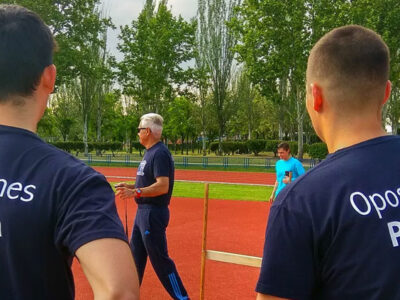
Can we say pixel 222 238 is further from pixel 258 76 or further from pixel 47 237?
pixel 258 76

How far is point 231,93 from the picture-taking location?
45.2 metres

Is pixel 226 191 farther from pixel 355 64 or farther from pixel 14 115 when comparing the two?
pixel 14 115

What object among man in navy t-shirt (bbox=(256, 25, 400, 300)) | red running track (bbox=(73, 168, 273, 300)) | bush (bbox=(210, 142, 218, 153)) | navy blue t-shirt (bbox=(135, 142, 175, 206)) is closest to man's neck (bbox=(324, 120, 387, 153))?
man in navy t-shirt (bbox=(256, 25, 400, 300))

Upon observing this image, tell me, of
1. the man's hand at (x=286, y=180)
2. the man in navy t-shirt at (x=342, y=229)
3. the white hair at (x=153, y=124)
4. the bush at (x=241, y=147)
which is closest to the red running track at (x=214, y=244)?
the man's hand at (x=286, y=180)

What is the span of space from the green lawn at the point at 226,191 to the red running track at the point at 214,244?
3.80 feet

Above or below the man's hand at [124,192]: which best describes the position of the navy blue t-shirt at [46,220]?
above

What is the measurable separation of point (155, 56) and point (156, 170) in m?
25.3

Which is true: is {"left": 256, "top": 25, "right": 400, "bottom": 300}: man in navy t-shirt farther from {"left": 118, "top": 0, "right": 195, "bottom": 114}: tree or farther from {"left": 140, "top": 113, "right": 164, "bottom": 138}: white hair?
{"left": 118, "top": 0, "right": 195, "bottom": 114}: tree

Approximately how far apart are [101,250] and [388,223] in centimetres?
88

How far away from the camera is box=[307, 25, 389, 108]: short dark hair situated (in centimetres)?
148

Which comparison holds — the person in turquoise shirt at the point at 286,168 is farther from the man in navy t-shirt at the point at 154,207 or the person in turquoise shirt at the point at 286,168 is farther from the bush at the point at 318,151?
the bush at the point at 318,151

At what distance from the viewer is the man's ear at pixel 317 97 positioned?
60.6 inches

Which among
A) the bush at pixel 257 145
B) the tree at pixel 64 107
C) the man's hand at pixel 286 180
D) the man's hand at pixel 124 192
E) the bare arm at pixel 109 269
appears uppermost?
the tree at pixel 64 107

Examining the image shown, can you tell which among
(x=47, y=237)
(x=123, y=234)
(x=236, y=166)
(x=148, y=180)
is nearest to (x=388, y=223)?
(x=123, y=234)
